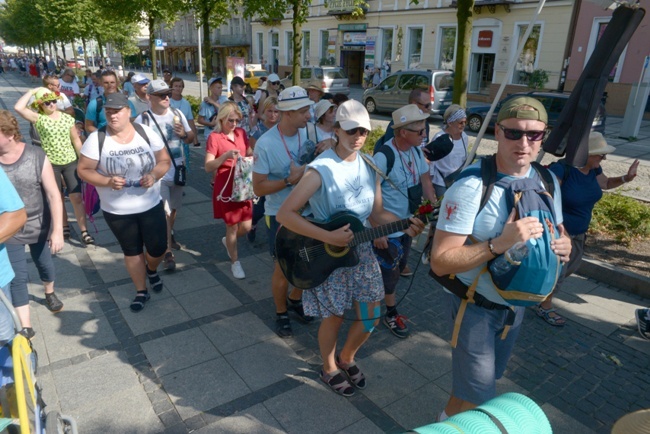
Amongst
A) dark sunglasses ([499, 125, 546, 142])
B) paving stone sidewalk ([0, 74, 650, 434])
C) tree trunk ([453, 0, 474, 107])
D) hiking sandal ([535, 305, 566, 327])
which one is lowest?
paving stone sidewalk ([0, 74, 650, 434])

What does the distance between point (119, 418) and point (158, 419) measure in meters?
0.25

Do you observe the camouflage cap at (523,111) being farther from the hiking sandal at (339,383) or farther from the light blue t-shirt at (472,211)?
the hiking sandal at (339,383)

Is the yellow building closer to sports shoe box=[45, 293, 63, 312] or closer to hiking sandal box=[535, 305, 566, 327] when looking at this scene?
hiking sandal box=[535, 305, 566, 327]

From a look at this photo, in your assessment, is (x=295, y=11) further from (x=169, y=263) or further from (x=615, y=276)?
(x=615, y=276)

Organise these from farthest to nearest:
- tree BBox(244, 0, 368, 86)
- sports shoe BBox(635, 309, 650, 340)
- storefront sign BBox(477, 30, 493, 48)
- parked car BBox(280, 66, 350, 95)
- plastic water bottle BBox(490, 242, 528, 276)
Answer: storefront sign BBox(477, 30, 493, 48), parked car BBox(280, 66, 350, 95), tree BBox(244, 0, 368, 86), sports shoe BBox(635, 309, 650, 340), plastic water bottle BBox(490, 242, 528, 276)

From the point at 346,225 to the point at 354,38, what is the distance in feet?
109

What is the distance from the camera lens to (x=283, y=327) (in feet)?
12.8

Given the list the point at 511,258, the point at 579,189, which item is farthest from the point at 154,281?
the point at 579,189

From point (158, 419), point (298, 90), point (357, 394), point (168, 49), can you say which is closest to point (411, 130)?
point (298, 90)

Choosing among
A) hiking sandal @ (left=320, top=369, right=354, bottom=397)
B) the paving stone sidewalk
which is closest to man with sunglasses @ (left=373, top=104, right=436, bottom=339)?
the paving stone sidewalk

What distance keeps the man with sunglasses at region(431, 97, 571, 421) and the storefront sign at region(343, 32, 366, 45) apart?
32897 mm

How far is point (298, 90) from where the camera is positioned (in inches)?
148

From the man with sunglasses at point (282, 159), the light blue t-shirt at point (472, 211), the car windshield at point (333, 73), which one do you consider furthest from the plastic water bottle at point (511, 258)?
the car windshield at point (333, 73)

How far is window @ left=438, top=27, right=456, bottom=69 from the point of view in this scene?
2673 centimetres
